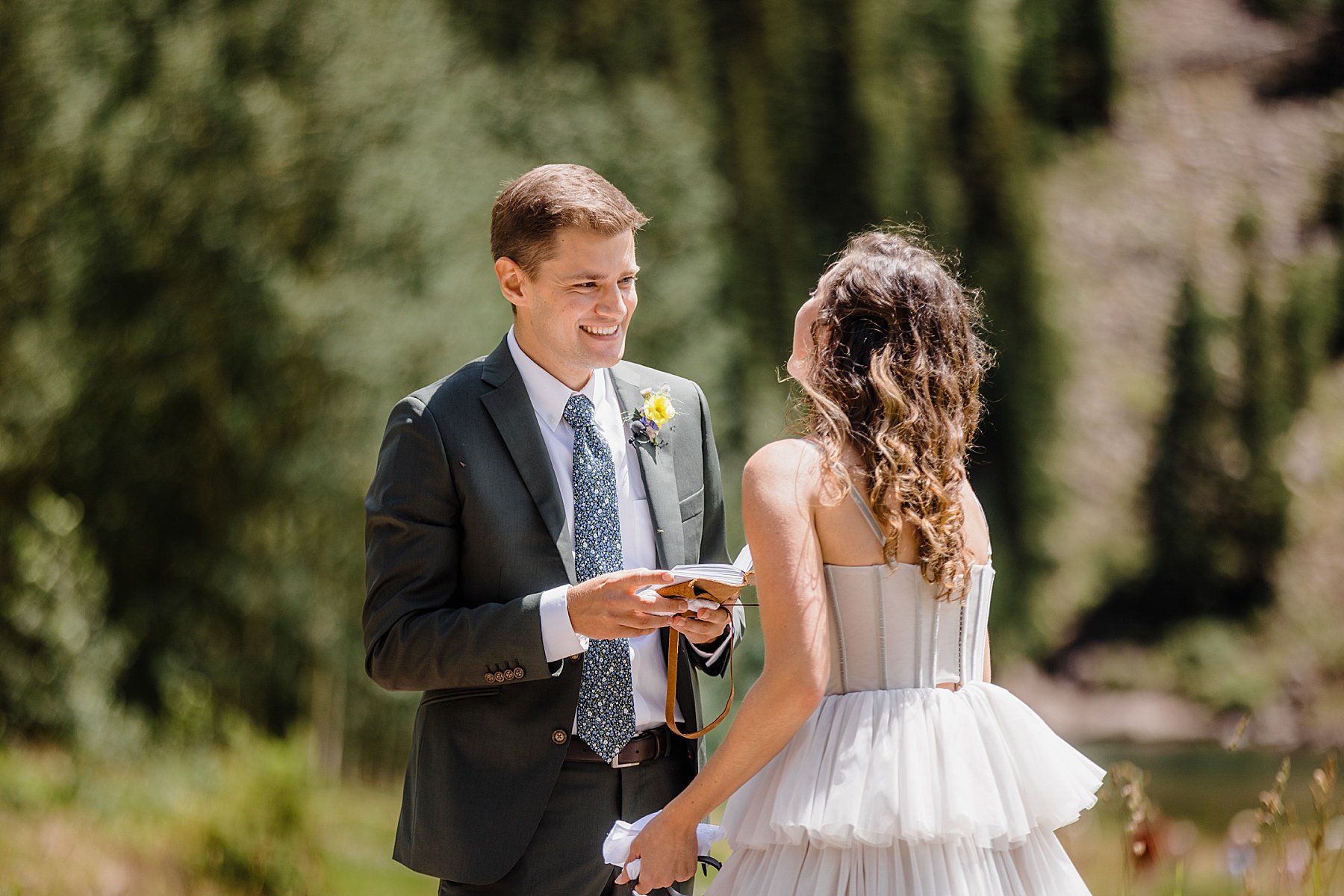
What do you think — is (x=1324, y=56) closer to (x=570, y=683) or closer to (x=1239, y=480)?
(x=1239, y=480)

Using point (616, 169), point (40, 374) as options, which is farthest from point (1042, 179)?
point (40, 374)

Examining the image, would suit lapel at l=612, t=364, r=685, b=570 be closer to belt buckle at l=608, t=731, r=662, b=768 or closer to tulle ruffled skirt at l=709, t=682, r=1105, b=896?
belt buckle at l=608, t=731, r=662, b=768

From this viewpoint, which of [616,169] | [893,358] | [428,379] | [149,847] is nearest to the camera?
[893,358]

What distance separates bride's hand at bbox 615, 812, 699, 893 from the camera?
1.73 metres

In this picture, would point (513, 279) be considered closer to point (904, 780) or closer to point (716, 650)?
point (716, 650)

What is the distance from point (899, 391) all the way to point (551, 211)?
671 mm

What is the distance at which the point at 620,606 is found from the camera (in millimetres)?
1779

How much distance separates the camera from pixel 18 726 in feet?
19.6

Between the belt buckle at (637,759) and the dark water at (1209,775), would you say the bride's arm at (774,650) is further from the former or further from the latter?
the dark water at (1209,775)

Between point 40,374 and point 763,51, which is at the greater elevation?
point 763,51

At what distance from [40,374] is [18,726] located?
193cm

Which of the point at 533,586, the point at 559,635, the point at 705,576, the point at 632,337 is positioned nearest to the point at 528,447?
the point at 533,586

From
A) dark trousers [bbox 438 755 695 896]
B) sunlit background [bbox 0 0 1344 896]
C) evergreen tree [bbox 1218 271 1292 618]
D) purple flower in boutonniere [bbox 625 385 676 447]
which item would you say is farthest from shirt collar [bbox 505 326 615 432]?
evergreen tree [bbox 1218 271 1292 618]

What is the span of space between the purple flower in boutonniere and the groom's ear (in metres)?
0.28
